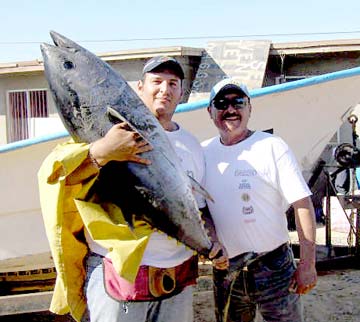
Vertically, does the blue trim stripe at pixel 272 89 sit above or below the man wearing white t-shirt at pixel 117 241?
above

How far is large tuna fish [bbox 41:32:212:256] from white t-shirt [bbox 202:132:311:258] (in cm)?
35

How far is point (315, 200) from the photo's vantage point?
8000 millimetres

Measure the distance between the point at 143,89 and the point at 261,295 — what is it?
3.77ft

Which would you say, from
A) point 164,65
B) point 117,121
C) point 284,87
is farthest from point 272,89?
point 117,121

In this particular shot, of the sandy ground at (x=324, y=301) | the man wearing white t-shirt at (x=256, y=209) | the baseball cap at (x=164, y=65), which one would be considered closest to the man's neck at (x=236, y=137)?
the man wearing white t-shirt at (x=256, y=209)

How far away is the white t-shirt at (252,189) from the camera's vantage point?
244 centimetres

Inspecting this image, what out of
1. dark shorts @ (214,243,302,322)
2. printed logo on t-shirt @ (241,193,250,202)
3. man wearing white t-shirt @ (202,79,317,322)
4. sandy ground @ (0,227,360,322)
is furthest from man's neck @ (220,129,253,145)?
sandy ground @ (0,227,360,322)

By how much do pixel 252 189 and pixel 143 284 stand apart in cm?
67

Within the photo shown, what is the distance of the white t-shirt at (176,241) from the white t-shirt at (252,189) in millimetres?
94

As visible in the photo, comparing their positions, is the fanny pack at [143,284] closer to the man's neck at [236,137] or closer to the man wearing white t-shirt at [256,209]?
the man wearing white t-shirt at [256,209]

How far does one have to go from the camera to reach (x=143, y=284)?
2.21 metres

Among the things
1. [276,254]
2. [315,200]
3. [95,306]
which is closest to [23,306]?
[95,306]

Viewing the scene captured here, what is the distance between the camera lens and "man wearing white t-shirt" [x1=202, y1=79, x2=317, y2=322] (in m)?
2.44

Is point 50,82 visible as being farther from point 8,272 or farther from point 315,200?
point 315,200
